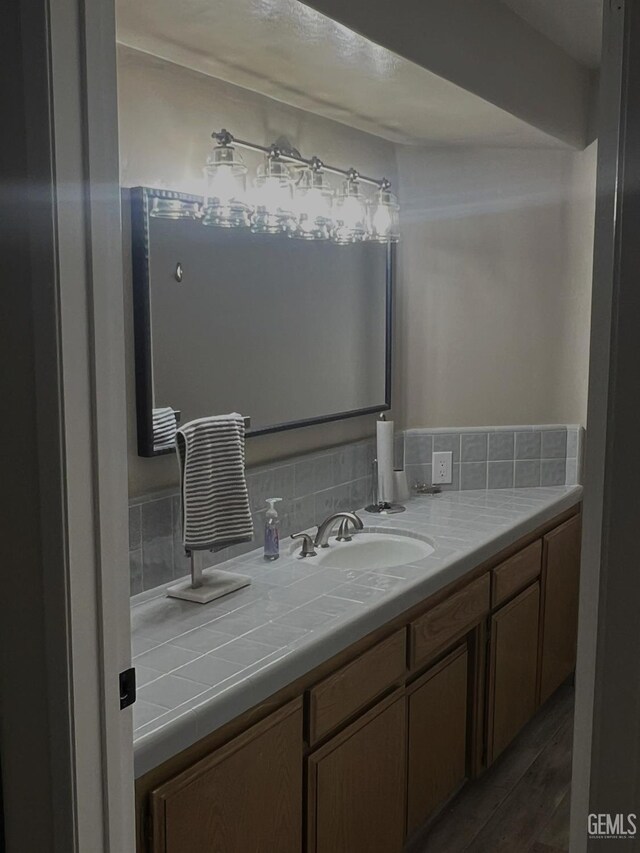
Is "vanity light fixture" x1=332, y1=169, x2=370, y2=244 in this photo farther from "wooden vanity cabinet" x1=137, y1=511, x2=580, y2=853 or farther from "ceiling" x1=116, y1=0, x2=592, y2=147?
"wooden vanity cabinet" x1=137, y1=511, x2=580, y2=853

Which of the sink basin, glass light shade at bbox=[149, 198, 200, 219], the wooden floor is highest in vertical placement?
glass light shade at bbox=[149, 198, 200, 219]

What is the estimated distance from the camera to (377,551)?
268 centimetres

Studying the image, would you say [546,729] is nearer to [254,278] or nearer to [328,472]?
[328,472]

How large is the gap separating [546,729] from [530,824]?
0.60 metres

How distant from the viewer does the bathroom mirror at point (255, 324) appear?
2.12 meters

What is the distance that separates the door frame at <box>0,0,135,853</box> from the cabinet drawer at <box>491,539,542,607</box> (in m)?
1.56

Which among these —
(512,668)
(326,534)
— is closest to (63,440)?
(326,534)

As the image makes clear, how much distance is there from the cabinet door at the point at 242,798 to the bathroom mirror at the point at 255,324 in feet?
2.51

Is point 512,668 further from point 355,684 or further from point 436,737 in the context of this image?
point 355,684

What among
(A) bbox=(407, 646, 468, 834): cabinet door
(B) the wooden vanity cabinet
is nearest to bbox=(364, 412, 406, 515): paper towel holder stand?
(B) the wooden vanity cabinet

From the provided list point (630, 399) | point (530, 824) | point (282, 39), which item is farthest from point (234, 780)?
point (282, 39)

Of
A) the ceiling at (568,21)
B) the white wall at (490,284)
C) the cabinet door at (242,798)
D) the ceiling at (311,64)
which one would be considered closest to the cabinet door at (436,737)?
the cabinet door at (242,798)

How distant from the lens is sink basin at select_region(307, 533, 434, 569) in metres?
2.60

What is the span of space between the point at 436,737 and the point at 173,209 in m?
1.58
